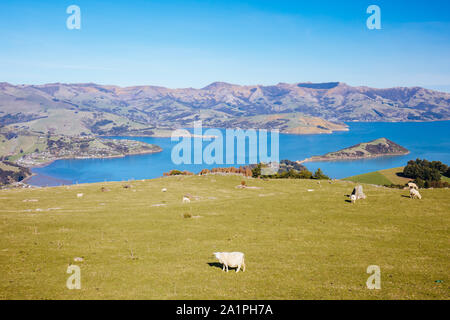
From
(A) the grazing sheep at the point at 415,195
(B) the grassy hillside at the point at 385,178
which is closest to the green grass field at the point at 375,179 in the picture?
(B) the grassy hillside at the point at 385,178

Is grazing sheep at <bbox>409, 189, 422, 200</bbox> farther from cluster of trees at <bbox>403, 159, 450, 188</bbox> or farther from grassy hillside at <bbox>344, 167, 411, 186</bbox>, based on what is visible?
grassy hillside at <bbox>344, 167, 411, 186</bbox>

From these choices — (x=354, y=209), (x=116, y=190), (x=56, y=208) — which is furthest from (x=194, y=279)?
(x=116, y=190)

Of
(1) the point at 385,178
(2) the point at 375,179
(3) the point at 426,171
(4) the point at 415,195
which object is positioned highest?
(4) the point at 415,195

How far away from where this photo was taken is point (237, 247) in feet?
72.9

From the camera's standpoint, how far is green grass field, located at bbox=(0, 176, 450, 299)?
1487 cm

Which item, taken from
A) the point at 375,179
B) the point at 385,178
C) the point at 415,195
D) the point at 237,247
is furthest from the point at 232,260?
the point at 385,178

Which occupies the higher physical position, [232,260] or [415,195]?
[415,195]

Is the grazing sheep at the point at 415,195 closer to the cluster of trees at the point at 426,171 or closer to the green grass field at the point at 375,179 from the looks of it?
the cluster of trees at the point at 426,171

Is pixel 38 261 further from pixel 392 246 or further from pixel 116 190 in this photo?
pixel 116 190

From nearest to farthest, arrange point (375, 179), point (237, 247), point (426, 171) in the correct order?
point (237, 247) → point (426, 171) → point (375, 179)

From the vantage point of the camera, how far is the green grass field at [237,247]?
48.8 feet

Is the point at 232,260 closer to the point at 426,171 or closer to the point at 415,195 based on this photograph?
the point at 415,195

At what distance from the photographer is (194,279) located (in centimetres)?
1611

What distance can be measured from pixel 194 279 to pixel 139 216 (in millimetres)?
19350
